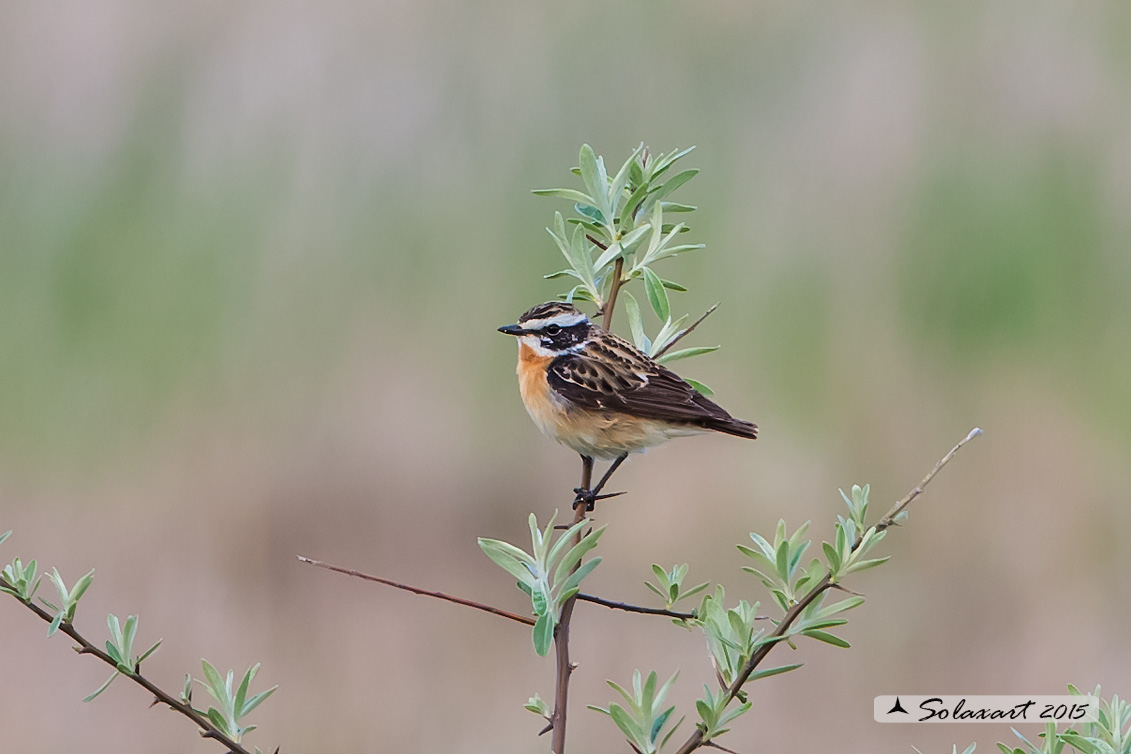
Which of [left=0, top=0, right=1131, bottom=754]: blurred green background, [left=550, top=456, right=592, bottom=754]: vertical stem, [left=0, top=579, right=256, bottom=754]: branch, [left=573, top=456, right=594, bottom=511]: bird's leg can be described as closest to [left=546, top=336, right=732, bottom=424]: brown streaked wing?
[left=573, top=456, right=594, bottom=511]: bird's leg

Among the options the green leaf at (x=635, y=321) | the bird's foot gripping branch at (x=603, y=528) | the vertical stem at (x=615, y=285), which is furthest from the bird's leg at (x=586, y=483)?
the vertical stem at (x=615, y=285)

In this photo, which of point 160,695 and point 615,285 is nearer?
point 160,695

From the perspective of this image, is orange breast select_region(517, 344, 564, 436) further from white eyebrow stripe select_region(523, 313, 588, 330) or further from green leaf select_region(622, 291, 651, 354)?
green leaf select_region(622, 291, 651, 354)

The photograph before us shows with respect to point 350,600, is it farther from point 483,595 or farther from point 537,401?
point 537,401

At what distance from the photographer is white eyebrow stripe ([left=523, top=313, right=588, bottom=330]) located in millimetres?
3613

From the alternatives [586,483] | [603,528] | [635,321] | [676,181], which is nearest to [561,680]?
[603,528]

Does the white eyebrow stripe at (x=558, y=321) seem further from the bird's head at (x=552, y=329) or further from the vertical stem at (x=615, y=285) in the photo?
the vertical stem at (x=615, y=285)

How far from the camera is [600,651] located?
17.9 feet

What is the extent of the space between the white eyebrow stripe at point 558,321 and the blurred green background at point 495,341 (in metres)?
1.95

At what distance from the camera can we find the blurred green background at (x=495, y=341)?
5.49 metres

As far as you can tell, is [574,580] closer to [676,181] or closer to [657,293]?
[657,293]

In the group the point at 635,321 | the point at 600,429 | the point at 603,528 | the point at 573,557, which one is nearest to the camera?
the point at 603,528

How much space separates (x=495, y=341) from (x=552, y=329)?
227 centimetres

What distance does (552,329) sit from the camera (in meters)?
3.72
